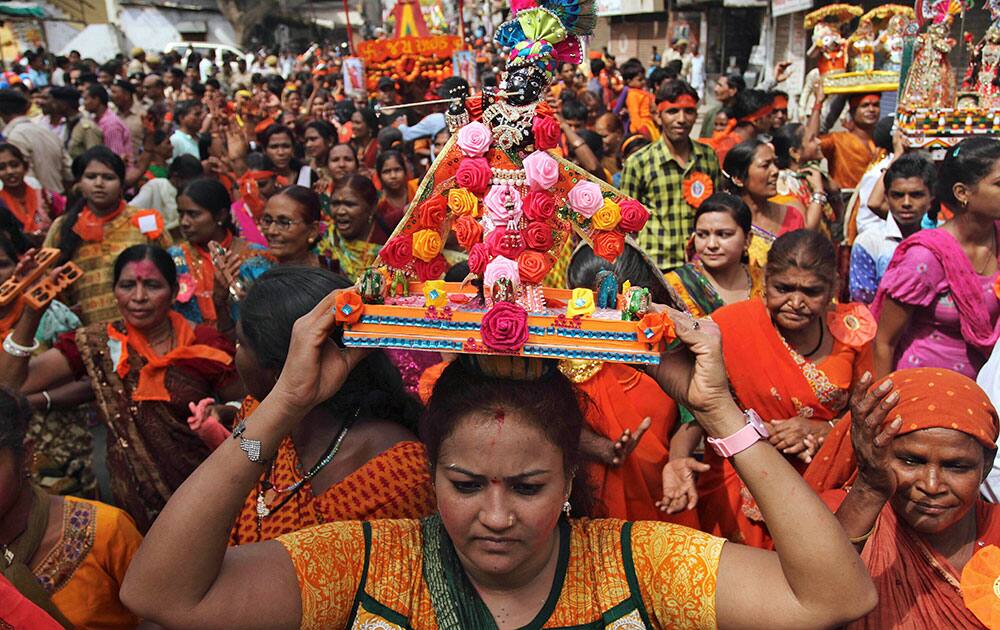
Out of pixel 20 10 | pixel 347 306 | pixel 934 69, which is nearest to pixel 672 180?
pixel 934 69

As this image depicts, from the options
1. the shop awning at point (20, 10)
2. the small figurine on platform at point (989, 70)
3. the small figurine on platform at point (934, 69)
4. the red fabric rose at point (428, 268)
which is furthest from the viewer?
the shop awning at point (20, 10)

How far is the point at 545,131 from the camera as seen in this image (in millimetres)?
1774

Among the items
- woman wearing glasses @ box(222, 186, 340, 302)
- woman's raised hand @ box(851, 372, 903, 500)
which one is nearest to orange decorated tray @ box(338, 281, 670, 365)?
woman's raised hand @ box(851, 372, 903, 500)

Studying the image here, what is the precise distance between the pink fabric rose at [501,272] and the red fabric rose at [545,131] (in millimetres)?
280

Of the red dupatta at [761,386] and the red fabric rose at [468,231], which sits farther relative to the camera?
the red dupatta at [761,386]

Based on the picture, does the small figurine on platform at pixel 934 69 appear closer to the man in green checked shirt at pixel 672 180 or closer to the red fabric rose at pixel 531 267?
the man in green checked shirt at pixel 672 180

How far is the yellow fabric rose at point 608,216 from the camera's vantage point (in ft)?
5.93

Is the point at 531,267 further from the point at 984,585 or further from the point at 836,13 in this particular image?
the point at 836,13

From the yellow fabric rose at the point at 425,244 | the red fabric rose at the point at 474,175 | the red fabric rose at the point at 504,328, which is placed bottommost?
the red fabric rose at the point at 504,328

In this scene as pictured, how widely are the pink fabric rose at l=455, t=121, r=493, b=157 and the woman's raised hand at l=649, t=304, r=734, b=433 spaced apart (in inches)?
20.7

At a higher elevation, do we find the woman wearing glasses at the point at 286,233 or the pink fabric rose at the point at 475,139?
the pink fabric rose at the point at 475,139

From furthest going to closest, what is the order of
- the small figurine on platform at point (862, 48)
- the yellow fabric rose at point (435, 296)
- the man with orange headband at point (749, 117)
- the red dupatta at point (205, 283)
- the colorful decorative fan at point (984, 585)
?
the small figurine on platform at point (862, 48)
the man with orange headband at point (749, 117)
the red dupatta at point (205, 283)
the colorful decorative fan at point (984, 585)
the yellow fabric rose at point (435, 296)

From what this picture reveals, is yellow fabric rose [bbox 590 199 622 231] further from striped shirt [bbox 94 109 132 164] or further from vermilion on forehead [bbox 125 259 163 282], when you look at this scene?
striped shirt [bbox 94 109 132 164]

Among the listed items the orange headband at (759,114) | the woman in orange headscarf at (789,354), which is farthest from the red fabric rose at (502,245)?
the orange headband at (759,114)
